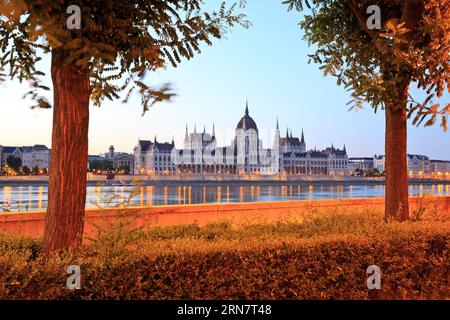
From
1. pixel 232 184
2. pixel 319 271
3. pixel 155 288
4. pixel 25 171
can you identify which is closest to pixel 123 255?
pixel 155 288

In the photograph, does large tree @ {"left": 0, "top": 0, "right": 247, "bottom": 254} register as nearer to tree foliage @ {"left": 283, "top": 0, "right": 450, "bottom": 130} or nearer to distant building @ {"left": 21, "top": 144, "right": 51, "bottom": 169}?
tree foliage @ {"left": 283, "top": 0, "right": 450, "bottom": 130}

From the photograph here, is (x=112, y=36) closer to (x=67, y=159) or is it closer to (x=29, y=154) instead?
(x=67, y=159)

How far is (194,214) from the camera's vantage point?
13000mm

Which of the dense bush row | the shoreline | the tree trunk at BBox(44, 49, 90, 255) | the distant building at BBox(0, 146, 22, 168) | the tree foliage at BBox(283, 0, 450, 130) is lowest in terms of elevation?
the shoreline

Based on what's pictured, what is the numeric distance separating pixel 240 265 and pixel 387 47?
19.4ft

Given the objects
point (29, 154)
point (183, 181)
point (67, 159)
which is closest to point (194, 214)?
point (67, 159)

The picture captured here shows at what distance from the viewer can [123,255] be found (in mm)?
5559

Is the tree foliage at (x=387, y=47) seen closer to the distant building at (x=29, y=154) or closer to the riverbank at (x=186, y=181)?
the riverbank at (x=186, y=181)

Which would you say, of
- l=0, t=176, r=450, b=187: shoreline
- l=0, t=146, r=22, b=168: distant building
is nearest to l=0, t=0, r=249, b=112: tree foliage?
l=0, t=176, r=450, b=187: shoreline

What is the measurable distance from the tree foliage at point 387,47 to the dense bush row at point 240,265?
3.23 meters

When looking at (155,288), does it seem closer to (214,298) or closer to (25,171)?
(214,298)

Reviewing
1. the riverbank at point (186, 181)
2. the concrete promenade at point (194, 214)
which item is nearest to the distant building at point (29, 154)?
the riverbank at point (186, 181)

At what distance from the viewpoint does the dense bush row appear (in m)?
5.17

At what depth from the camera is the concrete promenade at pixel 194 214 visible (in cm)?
1010
